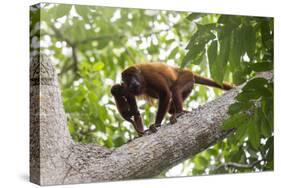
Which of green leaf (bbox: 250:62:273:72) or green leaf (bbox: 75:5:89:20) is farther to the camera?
green leaf (bbox: 250:62:273:72)

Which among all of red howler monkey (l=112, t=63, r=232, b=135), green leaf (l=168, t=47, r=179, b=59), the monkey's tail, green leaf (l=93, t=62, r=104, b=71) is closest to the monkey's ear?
red howler monkey (l=112, t=63, r=232, b=135)

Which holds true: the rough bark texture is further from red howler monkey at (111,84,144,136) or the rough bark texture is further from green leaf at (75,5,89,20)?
green leaf at (75,5,89,20)

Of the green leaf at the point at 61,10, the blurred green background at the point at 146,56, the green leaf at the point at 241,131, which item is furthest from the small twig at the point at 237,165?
the green leaf at the point at 61,10

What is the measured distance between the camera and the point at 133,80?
14.6 feet

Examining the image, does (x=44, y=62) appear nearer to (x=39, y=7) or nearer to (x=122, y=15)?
(x=39, y=7)

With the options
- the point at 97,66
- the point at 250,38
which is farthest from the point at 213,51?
the point at 97,66

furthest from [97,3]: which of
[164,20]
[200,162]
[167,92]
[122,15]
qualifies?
[200,162]

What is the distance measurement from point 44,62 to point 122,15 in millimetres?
691

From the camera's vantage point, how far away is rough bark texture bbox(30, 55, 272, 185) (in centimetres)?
407

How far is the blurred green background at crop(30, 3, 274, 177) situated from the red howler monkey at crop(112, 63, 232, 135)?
0.17ft

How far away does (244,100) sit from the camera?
4406 mm

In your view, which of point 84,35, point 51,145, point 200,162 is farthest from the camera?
point 200,162

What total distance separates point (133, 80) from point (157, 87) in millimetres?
193

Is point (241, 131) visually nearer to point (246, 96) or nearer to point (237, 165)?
point (246, 96)
